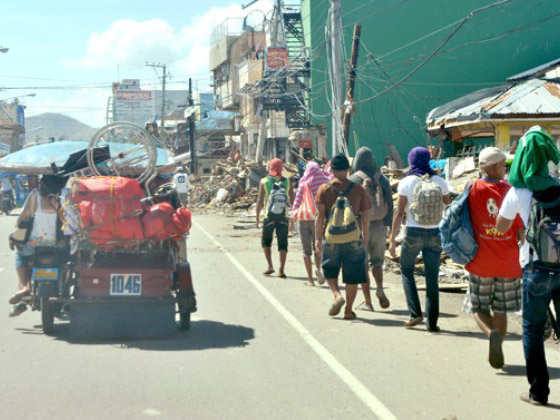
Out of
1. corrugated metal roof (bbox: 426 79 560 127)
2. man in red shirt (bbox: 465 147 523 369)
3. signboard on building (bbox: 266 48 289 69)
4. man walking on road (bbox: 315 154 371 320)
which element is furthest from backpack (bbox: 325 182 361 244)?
signboard on building (bbox: 266 48 289 69)

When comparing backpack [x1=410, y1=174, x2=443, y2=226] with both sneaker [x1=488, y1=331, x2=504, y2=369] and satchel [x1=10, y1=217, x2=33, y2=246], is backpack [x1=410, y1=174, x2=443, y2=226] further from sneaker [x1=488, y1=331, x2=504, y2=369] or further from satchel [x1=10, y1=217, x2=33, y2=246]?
satchel [x1=10, y1=217, x2=33, y2=246]

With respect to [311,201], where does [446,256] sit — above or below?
below

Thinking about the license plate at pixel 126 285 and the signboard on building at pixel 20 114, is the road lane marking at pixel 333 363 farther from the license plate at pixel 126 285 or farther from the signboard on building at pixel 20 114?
the signboard on building at pixel 20 114

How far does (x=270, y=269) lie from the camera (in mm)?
14633

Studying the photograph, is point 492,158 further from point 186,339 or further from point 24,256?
point 24,256

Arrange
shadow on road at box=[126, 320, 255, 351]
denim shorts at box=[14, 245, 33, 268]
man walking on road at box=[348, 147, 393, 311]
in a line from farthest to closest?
man walking on road at box=[348, 147, 393, 311], denim shorts at box=[14, 245, 33, 268], shadow on road at box=[126, 320, 255, 351]

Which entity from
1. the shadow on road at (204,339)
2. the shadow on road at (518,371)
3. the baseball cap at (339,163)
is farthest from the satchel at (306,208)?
the shadow on road at (518,371)

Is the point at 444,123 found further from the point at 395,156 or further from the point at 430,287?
Answer: the point at 430,287

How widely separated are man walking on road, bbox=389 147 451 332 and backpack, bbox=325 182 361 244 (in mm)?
625

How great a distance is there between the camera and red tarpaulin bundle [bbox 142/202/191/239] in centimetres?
857

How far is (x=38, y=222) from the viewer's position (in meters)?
9.35

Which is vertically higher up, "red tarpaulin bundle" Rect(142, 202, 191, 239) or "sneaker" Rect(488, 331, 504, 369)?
"red tarpaulin bundle" Rect(142, 202, 191, 239)

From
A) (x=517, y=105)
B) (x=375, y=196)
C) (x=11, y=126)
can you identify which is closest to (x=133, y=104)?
(x=11, y=126)

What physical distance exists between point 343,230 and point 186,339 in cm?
227
